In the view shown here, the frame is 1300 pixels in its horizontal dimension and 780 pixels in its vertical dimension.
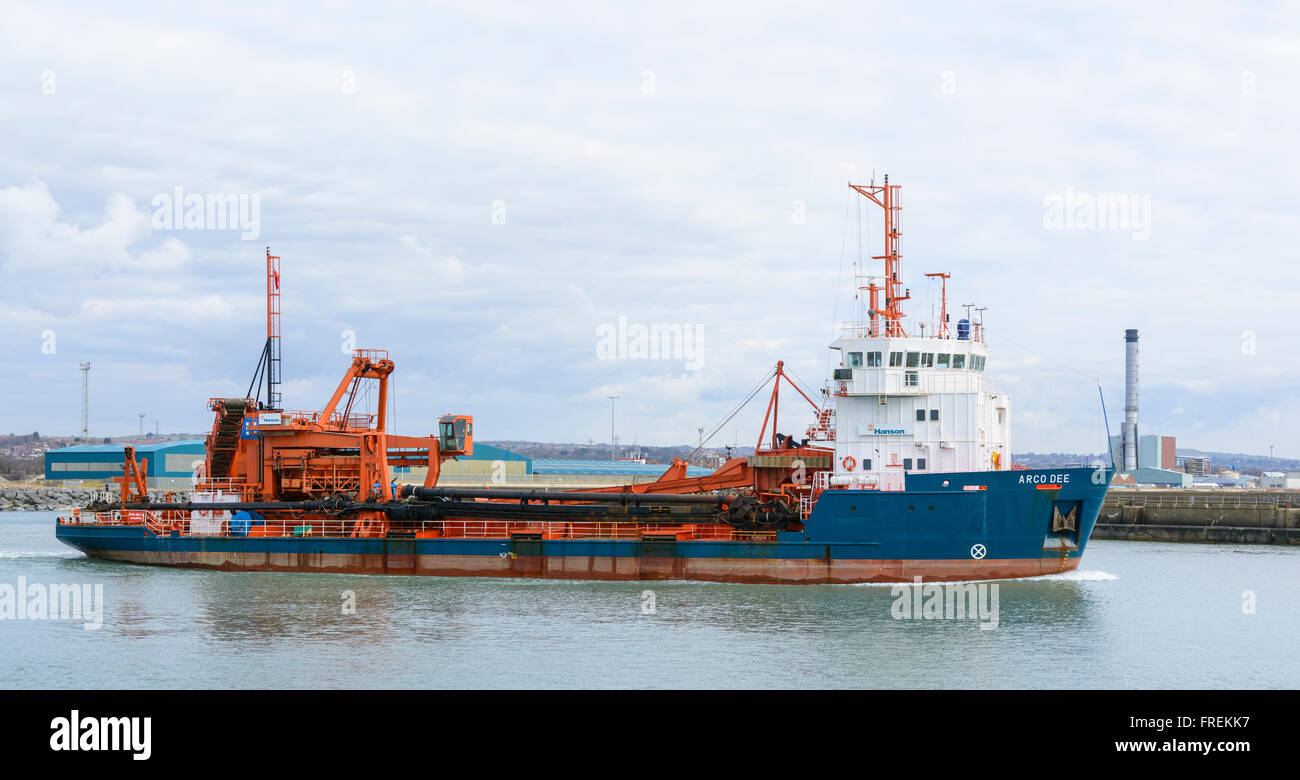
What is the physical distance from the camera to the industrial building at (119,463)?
85.4 meters

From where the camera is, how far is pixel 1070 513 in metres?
29.6

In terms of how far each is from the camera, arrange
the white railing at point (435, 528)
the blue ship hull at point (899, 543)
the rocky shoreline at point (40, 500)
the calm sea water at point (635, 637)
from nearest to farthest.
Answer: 1. the calm sea water at point (635, 637)
2. the blue ship hull at point (899, 543)
3. the white railing at point (435, 528)
4. the rocky shoreline at point (40, 500)

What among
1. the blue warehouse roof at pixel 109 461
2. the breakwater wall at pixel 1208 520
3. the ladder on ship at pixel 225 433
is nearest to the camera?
the ladder on ship at pixel 225 433

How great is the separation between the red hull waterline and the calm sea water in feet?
1.44

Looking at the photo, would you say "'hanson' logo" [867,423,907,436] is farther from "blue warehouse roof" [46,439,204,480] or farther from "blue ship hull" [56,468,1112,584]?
"blue warehouse roof" [46,439,204,480]

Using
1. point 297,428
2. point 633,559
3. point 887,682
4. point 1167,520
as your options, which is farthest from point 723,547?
point 1167,520

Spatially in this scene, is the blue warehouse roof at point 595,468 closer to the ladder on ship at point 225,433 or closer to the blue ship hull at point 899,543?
the ladder on ship at point 225,433

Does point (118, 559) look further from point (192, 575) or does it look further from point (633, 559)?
point (633, 559)

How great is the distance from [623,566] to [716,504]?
124 inches

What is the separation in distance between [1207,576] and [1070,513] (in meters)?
7.76

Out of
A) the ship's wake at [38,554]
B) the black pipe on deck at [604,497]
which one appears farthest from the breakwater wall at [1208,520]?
the ship's wake at [38,554]

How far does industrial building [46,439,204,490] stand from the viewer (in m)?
85.4

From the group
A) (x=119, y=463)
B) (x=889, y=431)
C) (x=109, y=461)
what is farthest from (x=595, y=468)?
(x=889, y=431)

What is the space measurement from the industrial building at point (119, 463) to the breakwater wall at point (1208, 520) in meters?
65.1
